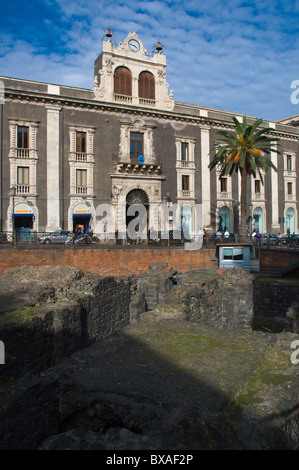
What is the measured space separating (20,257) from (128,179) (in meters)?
13.8

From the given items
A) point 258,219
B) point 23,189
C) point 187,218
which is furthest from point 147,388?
point 258,219

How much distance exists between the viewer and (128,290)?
14.7m

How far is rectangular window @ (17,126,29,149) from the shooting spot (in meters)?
28.5

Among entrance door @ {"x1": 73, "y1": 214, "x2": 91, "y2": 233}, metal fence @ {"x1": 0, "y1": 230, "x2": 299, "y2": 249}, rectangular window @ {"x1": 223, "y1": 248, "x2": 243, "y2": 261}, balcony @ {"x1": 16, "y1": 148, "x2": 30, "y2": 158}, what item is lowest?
rectangular window @ {"x1": 223, "y1": 248, "x2": 243, "y2": 261}

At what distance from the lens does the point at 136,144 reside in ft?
108

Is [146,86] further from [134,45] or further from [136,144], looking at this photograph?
[136,144]

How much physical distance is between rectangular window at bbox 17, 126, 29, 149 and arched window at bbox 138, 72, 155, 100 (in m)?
10.8

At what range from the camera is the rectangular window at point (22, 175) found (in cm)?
2851

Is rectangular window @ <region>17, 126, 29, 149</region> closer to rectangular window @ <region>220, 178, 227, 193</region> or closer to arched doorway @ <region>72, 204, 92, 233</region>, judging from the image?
arched doorway @ <region>72, 204, 92, 233</region>

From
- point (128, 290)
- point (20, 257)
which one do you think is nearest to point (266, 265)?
point (128, 290)

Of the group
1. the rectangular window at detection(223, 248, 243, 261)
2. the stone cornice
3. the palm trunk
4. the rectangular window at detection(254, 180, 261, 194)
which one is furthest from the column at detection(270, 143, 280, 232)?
the rectangular window at detection(223, 248, 243, 261)
